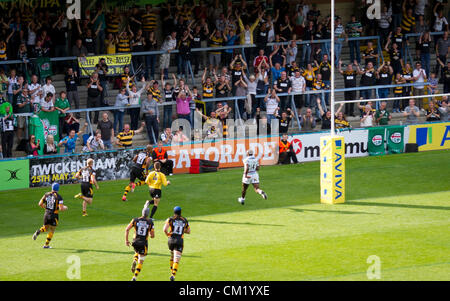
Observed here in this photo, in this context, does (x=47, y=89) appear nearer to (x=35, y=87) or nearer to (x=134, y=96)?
(x=35, y=87)

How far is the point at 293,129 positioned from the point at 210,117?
12.9 ft

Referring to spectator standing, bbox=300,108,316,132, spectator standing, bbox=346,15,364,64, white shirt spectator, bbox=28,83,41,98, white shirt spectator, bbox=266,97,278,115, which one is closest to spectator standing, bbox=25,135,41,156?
white shirt spectator, bbox=28,83,41,98

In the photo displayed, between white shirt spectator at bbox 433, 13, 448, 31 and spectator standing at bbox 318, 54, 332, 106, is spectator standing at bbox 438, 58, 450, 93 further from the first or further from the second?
spectator standing at bbox 318, 54, 332, 106

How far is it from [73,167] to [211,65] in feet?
28.9

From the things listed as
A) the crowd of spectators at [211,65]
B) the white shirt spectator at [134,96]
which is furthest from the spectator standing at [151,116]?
the white shirt spectator at [134,96]

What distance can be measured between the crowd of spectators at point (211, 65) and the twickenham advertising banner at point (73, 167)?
0.94 metres

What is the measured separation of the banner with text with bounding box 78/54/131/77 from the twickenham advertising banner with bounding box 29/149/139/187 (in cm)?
509

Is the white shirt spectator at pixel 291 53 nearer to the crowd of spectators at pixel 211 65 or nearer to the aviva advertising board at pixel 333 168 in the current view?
the crowd of spectators at pixel 211 65

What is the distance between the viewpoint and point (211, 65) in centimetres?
3612

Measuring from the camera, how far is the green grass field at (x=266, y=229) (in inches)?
776

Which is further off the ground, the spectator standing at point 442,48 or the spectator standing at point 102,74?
the spectator standing at point 442,48

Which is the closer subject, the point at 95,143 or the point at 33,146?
the point at 33,146

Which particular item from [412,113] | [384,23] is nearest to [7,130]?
[412,113]
